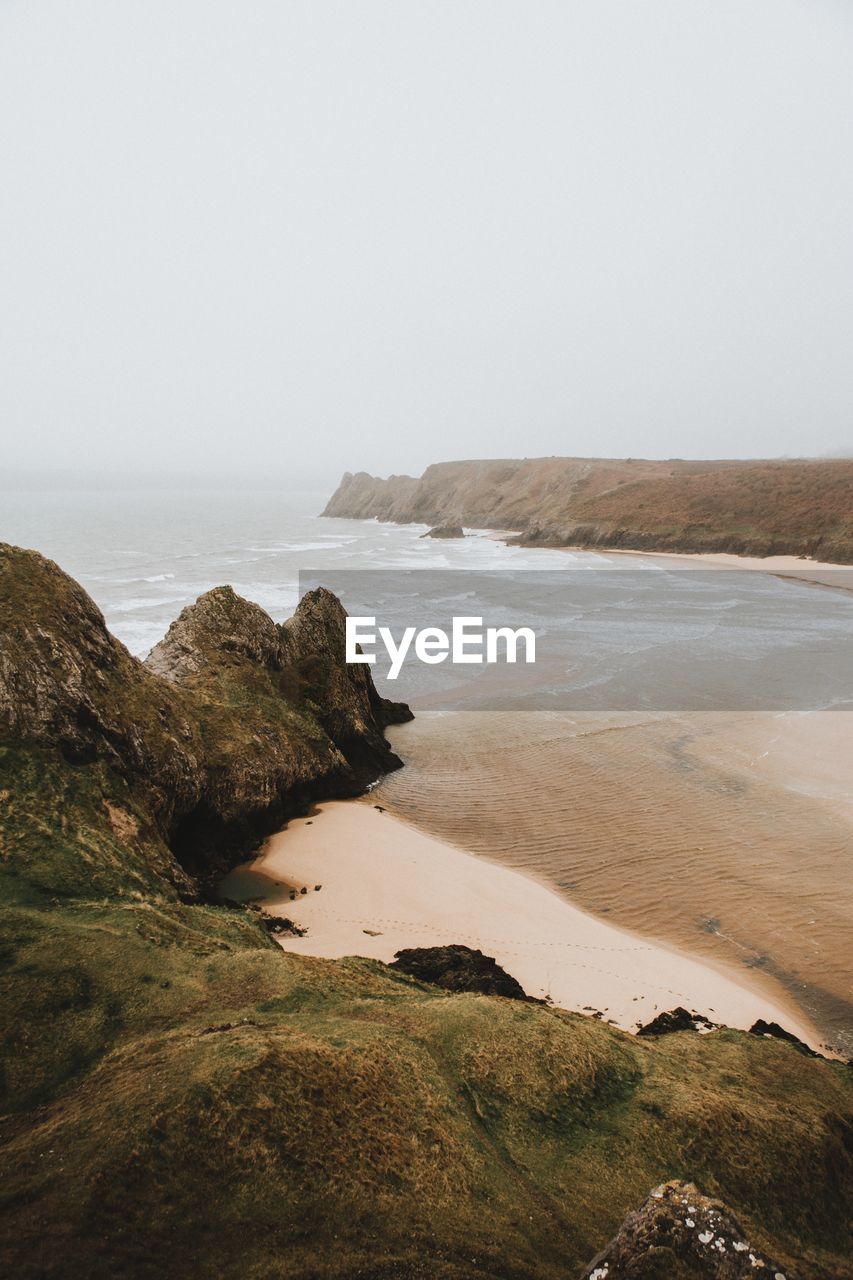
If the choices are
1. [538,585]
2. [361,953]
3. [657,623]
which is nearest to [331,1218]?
[361,953]

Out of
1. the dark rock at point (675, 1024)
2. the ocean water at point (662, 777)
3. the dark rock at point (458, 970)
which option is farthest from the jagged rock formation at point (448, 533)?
the dark rock at point (675, 1024)

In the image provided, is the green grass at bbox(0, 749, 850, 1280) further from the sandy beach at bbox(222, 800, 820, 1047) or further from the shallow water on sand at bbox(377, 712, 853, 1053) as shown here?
the shallow water on sand at bbox(377, 712, 853, 1053)

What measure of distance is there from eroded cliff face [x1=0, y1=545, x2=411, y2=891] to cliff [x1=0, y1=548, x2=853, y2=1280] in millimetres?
426

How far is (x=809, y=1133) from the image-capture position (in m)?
5.45

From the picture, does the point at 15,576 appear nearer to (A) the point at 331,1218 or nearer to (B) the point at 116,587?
(A) the point at 331,1218

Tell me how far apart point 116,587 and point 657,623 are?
111ft

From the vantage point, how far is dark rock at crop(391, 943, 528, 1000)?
8.11 m

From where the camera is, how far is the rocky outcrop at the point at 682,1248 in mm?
3244

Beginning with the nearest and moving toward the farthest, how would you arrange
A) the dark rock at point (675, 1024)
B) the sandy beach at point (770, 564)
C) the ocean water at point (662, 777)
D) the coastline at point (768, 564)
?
1. the dark rock at point (675, 1024)
2. the ocean water at point (662, 777)
3. the coastline at point (768, 564)
4. the sandy beach at point (770, 564)

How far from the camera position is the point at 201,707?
13.9 m

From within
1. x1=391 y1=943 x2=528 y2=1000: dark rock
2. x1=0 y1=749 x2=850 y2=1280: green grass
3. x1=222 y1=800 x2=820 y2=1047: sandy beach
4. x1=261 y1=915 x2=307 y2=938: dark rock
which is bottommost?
x1=222 y1=800 x2=820 y2=1047: sandy beach

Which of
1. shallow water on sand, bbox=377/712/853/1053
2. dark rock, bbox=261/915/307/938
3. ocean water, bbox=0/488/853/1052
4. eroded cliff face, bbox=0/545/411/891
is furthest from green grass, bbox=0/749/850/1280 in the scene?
ocean water, bbox=0/488/853/1052

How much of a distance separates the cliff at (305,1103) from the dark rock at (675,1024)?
0.37 m

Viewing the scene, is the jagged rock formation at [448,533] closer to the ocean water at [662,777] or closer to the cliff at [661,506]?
the cliff at [661,506]
